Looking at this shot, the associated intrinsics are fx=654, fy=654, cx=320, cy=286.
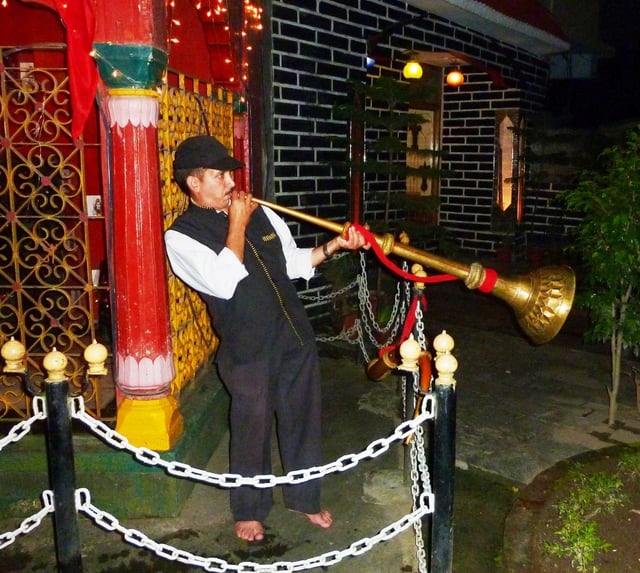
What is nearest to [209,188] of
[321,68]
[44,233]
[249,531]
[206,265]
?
[206,265]

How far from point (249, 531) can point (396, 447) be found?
1.61 meters

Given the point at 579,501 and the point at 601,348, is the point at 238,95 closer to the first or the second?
the point at 579,501

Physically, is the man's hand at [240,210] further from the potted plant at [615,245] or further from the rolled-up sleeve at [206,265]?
the potted plant at [615,245]

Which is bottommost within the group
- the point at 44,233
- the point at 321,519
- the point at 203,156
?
the point at 321,519

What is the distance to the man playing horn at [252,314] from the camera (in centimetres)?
357

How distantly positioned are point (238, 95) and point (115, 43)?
2.34 m

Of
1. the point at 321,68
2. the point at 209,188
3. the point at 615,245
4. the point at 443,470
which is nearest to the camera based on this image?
the point at 443,470

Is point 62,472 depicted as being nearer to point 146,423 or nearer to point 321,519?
point 146,423

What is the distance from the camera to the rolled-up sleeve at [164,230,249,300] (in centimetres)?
348

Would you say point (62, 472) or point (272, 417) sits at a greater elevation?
point (62, 472)

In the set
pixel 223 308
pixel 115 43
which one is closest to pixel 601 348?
pixel 223 308

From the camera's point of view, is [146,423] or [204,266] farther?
[146,423]

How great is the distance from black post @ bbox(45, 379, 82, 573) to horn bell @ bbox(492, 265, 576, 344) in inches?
93.4

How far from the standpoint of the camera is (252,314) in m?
3.75
